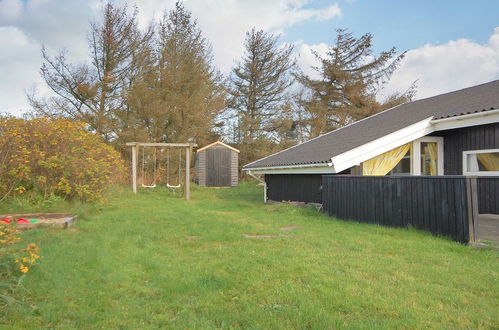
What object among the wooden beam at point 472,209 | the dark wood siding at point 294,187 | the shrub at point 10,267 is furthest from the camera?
the dark wood siding at point 294,187

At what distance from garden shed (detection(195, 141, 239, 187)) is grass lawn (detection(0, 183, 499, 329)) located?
16602 mm

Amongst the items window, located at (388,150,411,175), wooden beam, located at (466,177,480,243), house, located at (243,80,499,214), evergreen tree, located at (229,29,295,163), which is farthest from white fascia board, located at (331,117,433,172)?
evergreen tree, located at (229,29,295,163)

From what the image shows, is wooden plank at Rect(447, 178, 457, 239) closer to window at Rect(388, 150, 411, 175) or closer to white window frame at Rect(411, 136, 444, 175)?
white window frame at Rect(411, 136, 444, 175)

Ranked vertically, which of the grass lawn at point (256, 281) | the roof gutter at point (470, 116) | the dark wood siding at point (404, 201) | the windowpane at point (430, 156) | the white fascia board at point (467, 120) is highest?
the roof gutter at point (470, 116)

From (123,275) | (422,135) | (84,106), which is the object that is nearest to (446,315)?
(123,275)

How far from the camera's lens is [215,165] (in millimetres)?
24203

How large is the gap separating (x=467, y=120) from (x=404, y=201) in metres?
4.06

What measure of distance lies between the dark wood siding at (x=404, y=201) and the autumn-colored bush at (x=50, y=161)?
6799mm

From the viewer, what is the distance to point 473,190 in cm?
628

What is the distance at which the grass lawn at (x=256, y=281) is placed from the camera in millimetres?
3318

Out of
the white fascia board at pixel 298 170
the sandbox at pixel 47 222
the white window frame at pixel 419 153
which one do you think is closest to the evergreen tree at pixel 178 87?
the white fascia board at pixel 298 170

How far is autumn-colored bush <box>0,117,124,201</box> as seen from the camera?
30.3ft

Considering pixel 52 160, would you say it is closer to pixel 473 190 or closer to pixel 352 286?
pixel 352 286

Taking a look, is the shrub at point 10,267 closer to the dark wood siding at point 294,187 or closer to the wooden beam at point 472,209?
the wooden beam at point 472,209
